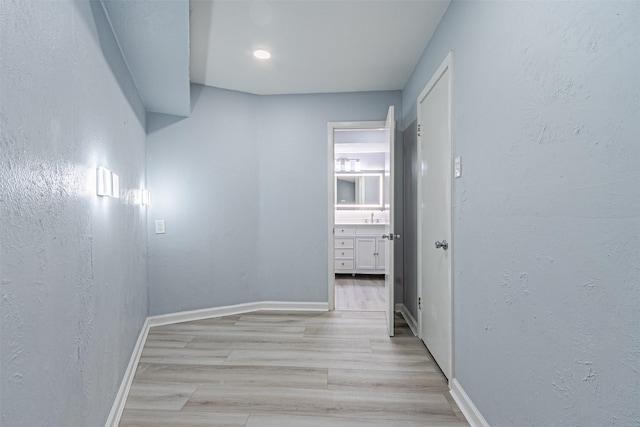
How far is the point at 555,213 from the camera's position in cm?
106

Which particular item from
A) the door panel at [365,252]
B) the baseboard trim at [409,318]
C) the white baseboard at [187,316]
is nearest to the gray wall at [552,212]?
the baseboard trim at [409,318]

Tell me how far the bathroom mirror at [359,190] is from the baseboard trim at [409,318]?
2591mm

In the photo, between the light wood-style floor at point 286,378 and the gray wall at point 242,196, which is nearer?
the light wood-style floor at point 286,378

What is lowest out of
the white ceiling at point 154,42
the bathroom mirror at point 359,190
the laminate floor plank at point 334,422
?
the laminate floor plank at point 334,422

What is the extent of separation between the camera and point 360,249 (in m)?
5.33

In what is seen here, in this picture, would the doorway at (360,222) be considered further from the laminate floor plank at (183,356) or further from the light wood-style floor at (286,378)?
the laminate floor plank at (183,356)

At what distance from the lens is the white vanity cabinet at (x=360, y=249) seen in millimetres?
5293

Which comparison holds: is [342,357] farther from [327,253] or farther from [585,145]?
[585,145]

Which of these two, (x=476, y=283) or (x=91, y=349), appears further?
(x=476, y=283)

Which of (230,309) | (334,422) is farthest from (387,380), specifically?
(230,309)

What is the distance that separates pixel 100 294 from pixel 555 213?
185cm

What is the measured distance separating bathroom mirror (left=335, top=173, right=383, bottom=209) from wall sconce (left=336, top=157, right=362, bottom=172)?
89 mm

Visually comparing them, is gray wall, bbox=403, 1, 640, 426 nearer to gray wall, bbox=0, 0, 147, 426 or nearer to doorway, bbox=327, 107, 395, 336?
gray wall, bbox=0, 0, 147, 426

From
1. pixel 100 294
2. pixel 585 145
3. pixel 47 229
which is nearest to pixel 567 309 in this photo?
pixel 585 145
